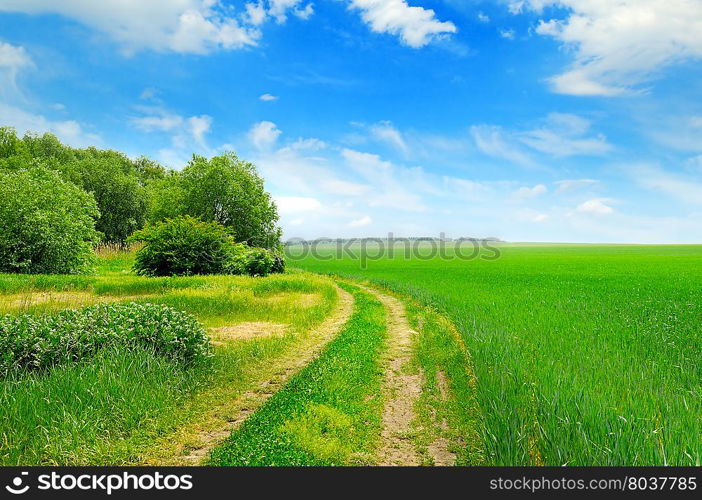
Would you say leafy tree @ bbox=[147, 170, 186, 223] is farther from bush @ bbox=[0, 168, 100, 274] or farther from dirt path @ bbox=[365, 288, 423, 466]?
dirt path @ bbox=[365, 288, 423, 466]

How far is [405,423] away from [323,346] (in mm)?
5019

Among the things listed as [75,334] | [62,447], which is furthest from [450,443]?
[75,334]

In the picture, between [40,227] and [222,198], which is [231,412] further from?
[222,198]

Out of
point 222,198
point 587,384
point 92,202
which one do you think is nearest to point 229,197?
point 222,198

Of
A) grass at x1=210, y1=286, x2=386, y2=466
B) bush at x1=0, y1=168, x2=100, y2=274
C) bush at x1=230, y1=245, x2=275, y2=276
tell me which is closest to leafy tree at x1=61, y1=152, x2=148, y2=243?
bush at x1=0, y1=168, x2=100, y2=274

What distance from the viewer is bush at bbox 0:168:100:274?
24984 mm

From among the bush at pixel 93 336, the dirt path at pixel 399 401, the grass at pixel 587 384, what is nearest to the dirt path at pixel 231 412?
the bush at pixel 93 336

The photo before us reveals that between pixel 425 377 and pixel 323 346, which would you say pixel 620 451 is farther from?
pixel 323 346

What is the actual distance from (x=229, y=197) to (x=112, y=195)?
25542mm

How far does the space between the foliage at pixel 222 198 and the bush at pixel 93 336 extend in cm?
3471

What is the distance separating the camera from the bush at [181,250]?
25.5 metres

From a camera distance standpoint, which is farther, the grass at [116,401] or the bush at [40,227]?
the bush at [40,227]

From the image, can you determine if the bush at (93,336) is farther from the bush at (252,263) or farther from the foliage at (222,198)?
the foliage at (222,198)

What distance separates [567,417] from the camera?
4.63 metres
